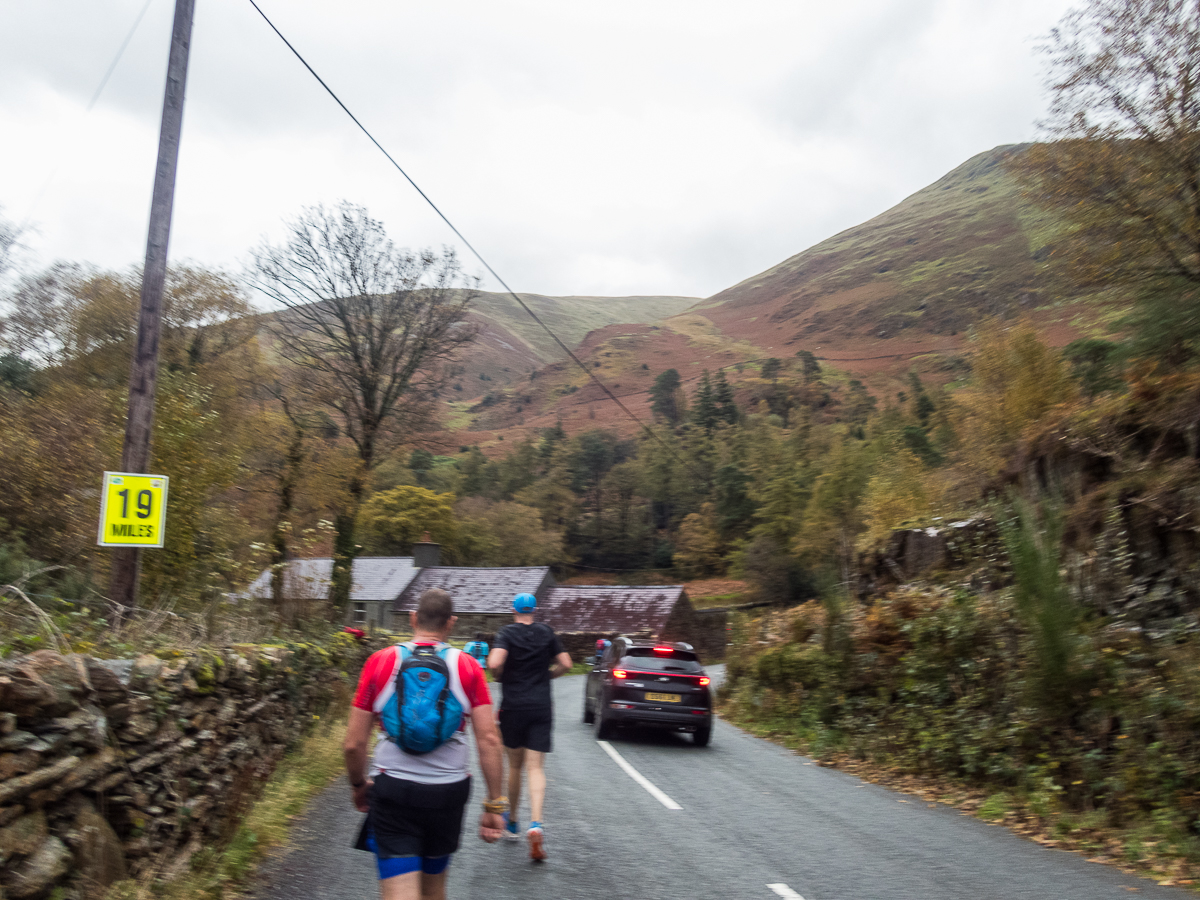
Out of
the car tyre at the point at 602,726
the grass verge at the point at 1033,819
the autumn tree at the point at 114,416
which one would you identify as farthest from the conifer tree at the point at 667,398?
the grass verge at the point at 1033,819

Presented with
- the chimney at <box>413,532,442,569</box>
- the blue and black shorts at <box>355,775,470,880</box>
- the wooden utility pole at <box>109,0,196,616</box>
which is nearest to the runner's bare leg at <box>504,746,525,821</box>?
the blue and black shorts at <box>355,775,470,880</box>

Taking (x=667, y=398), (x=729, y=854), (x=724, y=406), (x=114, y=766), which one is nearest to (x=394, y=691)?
(x=114, y=766)

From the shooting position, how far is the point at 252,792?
679 centimetres

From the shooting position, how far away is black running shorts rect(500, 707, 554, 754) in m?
6.90

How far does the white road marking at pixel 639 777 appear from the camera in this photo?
28.4 feet

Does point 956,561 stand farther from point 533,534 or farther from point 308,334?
point 533,534

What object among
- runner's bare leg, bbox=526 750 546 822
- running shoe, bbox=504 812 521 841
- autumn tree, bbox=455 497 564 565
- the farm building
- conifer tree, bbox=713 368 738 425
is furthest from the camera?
conifer tree, bbox=713 368 738 425

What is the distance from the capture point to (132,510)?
8016 mm

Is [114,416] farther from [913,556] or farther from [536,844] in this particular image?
[913,556]

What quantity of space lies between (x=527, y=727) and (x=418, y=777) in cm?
356

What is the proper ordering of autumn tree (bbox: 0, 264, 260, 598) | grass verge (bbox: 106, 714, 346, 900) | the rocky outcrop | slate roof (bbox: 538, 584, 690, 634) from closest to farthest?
grass verge (bbox: 106, 714, 346, 900) < autumn tree (bbox: 0, 264, 260, 598) < the rocky outcrop < slate roof (bbox: 538, 584, 690, 634)

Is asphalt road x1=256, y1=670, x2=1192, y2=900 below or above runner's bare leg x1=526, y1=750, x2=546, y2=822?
below

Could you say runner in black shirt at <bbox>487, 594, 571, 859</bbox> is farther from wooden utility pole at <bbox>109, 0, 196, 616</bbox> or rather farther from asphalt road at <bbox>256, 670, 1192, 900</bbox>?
wooden utility pole at <bbox>109, 0, 196, 616</bbox>

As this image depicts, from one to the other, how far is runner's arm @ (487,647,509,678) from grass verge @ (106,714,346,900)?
2.00 metres
